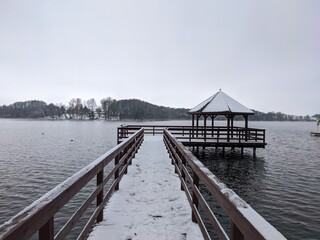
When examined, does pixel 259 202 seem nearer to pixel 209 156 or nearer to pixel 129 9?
pixel 209 156

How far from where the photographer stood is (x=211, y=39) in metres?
24.9

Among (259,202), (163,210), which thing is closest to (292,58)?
(259,202)

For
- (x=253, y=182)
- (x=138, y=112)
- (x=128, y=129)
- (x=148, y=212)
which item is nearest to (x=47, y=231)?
(x=148, y=212)

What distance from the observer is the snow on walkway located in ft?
11.4

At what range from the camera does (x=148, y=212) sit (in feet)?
14.0

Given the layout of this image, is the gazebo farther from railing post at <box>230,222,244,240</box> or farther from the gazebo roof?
railing post at <box>230,222,244,240</box>

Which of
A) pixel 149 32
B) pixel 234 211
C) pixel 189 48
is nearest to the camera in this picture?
pixel 234 211

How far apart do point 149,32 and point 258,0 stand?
11135 mm

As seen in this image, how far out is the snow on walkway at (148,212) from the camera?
3480 millimetres

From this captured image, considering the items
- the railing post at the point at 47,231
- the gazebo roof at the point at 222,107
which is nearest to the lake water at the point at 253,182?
the gazebo roof at the point at 222,107

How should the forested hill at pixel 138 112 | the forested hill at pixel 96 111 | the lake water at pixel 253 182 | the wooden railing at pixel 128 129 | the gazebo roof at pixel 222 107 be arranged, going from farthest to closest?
the forested hill at pixel 96 111 < the forested hill at pixel 138 112 < the gazebo roof at pixel 222 107 < the wooden railing at pixel 128 129 < the lake water at pixel 253 182

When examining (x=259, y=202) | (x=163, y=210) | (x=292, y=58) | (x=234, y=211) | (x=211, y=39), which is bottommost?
(x=259, y=202)

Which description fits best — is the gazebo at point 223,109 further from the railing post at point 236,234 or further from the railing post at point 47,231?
the railing post at point 47,231

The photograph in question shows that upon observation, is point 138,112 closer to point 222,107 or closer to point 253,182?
point 222,107
